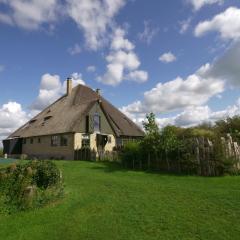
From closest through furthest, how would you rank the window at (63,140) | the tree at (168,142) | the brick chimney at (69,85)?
the tree at (168,142) → the window at (63,140) → the brick chimney at (69,85)

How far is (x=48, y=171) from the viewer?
15188 mm

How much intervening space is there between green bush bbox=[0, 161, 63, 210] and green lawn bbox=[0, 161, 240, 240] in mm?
566

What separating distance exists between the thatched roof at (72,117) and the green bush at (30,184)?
2070 cm

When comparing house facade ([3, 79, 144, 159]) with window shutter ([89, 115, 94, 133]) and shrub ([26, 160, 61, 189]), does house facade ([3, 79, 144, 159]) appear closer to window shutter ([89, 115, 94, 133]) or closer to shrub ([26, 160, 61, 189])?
window shutter ([89, 115, 94, 133])

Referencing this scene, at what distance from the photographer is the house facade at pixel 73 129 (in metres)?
37.1

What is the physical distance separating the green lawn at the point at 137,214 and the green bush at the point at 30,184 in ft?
1.86

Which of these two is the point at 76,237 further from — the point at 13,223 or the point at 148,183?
the point at 148,183

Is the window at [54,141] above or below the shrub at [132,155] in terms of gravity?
above

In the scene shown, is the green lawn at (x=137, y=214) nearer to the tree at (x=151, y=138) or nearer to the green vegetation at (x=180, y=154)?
the green vegetation at (x=180, y=154)

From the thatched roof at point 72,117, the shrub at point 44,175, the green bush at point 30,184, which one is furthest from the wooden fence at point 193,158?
the thatched roof at point 72,117

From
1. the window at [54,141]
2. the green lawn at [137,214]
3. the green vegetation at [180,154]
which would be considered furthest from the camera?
the window at [54,141]

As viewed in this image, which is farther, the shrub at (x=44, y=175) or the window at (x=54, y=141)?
the window at (x=54, y=141)

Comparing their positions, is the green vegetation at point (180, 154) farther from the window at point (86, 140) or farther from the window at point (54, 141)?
the window at point (54, 141)

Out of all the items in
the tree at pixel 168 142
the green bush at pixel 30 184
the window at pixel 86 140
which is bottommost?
the green bush at pixel 30 184
